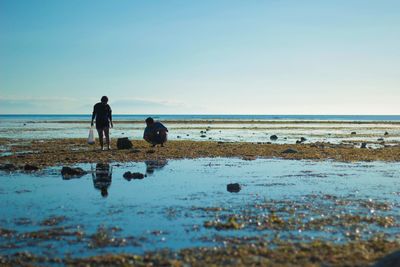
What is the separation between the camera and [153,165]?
73.1 ft

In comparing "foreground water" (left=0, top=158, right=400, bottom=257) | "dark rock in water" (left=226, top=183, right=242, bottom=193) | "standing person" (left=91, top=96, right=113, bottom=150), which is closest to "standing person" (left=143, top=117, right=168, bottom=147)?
"standing person" (left=91, top=96, right=113, bottom=150)

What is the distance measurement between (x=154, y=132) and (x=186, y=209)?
21299 mm

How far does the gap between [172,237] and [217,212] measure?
254 cm

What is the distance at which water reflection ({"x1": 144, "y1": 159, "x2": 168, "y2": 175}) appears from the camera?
20.3 m

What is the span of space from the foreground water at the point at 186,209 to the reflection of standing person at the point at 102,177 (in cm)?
4

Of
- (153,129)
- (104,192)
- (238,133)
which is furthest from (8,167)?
(238,133)

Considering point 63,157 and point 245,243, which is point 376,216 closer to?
point 245,243

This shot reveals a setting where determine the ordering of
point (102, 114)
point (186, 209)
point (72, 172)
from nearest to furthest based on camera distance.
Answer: point (186, 209) < point (72, 172) < point (102, 114)

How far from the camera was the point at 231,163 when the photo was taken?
23453mm

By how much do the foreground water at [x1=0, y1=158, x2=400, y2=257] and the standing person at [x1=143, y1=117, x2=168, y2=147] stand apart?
1299 cm

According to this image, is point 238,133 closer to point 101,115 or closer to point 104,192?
point 101,115

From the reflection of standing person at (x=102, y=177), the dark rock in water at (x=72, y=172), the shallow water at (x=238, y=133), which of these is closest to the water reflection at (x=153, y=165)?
the reflection of standing person at (x=102, y=177)

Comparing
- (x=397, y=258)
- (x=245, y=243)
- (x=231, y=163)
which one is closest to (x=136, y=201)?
(x=245, y=243)

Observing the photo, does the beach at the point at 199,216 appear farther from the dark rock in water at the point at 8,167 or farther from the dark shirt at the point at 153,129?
the dark shirt at the point at 153,129
